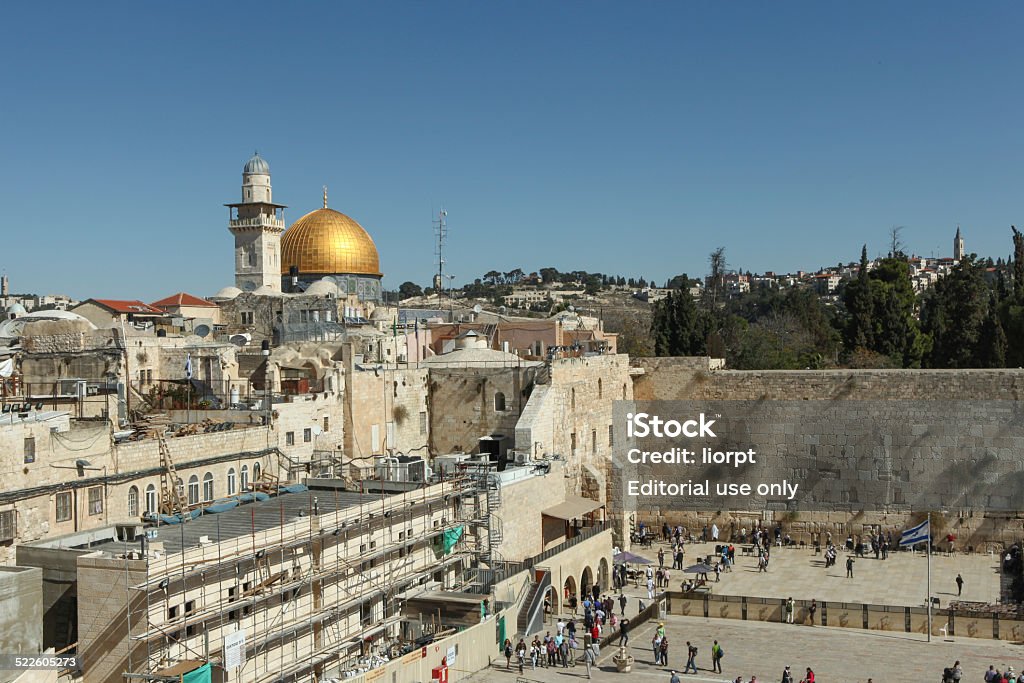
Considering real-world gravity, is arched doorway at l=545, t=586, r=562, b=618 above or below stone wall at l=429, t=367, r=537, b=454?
below

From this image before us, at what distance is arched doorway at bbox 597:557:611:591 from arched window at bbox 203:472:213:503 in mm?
8112

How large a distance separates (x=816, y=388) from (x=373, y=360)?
11.1 meters

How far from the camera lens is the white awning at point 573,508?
2192 cm

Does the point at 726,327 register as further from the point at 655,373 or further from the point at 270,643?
the point at 270,643

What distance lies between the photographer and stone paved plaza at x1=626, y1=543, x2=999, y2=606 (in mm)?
21734

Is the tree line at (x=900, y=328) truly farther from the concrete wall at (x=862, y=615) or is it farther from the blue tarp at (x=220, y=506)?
the blue tarp at (x=220, y=506)

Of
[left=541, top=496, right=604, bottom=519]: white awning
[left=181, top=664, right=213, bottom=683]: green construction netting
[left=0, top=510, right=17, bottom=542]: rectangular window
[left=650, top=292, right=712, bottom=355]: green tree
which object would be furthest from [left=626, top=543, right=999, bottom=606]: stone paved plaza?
[left=0, top=510, right=17, bottom=542]: rectangular window

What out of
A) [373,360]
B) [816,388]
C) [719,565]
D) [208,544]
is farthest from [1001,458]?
[208,544]

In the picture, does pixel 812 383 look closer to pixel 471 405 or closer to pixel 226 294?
pixel 471 405

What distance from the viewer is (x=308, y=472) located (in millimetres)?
20875

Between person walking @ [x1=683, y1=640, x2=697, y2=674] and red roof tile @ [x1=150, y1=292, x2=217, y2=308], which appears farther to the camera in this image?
red roof tile @ [x1=150, y1=292, x2=217, y2=308]

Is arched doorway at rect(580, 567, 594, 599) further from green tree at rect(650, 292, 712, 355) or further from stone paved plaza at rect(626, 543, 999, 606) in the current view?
green tree at rect(650, 292, 712, 355)

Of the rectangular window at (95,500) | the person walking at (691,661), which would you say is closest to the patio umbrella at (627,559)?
the person walking at (691,661)

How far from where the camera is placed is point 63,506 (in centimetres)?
1580
